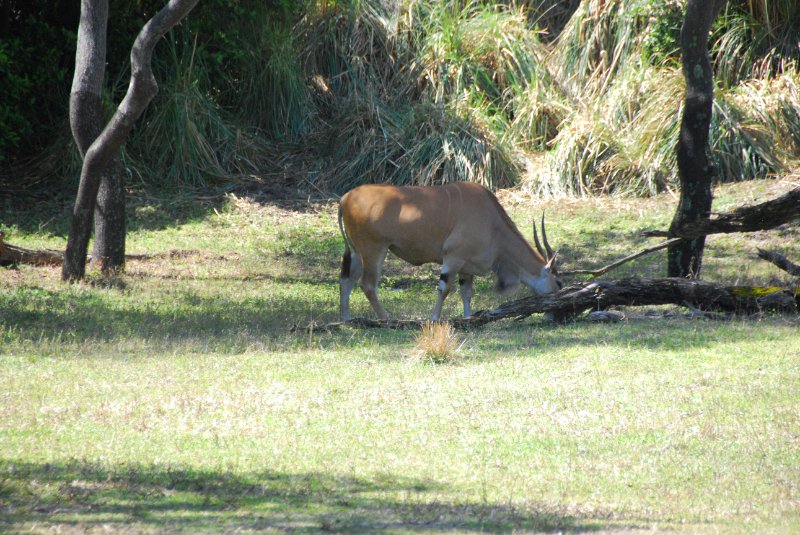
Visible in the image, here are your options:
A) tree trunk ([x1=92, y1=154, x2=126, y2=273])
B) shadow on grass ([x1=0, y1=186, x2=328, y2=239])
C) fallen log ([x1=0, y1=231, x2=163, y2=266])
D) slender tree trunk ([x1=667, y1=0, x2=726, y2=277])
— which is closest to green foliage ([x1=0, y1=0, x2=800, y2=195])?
shadow on grass ([x1=0, y1=186, x2=328, y2=239])

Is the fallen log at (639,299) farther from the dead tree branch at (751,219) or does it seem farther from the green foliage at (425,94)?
the green foliage at (425,94)

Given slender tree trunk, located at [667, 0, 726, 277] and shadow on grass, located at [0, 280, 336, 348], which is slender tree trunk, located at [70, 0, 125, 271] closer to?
shadow on grass, located at [0, 280, 336, 348]

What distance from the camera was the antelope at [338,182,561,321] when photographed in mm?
11008

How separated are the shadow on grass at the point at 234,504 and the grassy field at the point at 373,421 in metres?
0.02

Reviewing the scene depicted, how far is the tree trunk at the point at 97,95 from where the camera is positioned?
39.6 ft

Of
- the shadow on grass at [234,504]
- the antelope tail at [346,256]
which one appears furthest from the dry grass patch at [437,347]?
the shadow on grass at [234,504]

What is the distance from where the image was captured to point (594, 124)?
713 inches

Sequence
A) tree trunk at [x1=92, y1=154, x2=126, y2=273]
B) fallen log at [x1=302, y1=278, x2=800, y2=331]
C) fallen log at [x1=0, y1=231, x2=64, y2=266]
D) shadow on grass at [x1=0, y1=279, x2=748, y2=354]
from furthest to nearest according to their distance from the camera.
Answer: fallen log at [x1=0, y1=231, x2=64, y2=266] < tree trunk at [x1=92, y1=154, x2=126, y2=273] < fallen log at [x1=302, y1=278, x2=800, y2=331] < shadow on grass at [x1=0, y1=279, x2=748, y2=354]

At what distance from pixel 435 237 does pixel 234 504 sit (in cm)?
616

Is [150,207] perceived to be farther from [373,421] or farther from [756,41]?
[373,421]

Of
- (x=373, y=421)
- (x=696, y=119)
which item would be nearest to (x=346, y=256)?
(x=696, y=119)

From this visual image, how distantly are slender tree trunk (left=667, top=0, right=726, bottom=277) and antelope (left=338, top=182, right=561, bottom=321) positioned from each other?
1.53 meters

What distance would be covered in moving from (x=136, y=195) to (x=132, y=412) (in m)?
11.9

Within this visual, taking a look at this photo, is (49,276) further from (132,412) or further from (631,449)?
(631,449)
